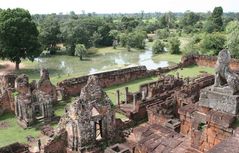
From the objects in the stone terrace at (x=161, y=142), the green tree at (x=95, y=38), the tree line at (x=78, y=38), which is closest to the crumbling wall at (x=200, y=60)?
the tree line at (x=78, y=38)

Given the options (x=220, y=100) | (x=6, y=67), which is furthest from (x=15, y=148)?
(x=6, y=67)

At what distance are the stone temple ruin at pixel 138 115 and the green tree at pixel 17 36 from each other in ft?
36.3

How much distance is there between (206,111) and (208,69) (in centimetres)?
2556

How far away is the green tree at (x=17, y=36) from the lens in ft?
118

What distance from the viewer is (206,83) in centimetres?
2367

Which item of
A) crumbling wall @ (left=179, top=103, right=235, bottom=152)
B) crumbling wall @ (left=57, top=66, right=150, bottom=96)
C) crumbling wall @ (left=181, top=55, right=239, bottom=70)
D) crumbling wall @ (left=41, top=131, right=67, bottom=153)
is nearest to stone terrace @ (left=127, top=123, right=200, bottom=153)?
crumbling wall @ (left=179, top=103, right=235, bottom=152)

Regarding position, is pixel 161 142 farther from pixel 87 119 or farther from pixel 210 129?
pixel 87 119

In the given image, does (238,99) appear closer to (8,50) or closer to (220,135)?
(220,135)

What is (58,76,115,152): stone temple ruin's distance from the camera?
44.0 ft

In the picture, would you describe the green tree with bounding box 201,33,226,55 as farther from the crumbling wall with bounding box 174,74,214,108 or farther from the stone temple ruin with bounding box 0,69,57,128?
the stone temple ruin with bounding box 0,69,57,128

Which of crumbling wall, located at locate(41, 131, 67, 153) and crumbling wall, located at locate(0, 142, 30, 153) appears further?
crumbling wall, located at locate(0, 142, 30, 153)

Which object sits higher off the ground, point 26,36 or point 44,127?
point 26,36

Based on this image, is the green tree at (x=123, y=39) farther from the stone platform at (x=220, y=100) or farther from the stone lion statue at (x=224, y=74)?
the stone platform at (x=220, y=100)

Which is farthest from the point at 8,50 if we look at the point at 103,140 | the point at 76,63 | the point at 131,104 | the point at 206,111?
the point at 206,111
